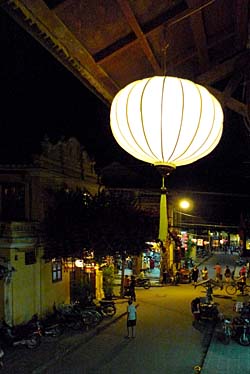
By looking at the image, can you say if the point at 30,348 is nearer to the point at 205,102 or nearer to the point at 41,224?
the point at 41,224

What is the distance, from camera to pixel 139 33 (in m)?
4.41

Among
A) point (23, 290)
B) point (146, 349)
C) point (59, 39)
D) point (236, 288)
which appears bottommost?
point (236, 288)

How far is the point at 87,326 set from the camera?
15789 mm

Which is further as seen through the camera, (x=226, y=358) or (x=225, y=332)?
(x=225, y=332)

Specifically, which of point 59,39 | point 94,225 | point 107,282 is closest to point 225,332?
point 94,225

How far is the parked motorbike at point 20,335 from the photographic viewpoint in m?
13.2

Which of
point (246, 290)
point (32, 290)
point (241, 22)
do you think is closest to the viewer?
point (241, 22)

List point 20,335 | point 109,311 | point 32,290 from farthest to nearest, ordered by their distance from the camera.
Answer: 1. point 109,311
2. point 32,290
3. point 20,335

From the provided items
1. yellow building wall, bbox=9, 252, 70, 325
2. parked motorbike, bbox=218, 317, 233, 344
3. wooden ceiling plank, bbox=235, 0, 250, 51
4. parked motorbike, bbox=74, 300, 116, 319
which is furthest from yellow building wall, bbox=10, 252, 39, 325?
wooden ceiling plank, bbox=235, 0, 250, 51

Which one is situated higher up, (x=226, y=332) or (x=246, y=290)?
(x=226, y=332)

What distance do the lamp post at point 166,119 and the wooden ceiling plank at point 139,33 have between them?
635 mm

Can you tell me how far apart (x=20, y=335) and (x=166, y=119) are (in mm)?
11574

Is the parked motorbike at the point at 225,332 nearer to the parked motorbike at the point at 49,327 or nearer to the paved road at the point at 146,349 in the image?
the paved road at the point at 146,349

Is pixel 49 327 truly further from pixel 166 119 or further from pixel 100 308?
pixel 166 119
